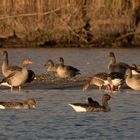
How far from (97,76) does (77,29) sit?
1661cm

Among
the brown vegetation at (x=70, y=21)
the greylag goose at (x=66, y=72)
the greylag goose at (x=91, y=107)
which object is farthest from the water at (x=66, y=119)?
the brown vegetation at (x=70, y=21)

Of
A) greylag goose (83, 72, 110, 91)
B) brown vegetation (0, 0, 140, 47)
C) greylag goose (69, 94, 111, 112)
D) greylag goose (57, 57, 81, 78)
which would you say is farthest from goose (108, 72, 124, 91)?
brown vegetation (0, 0, 140, 47)

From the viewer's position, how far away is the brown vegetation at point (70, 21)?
39281 millimetres

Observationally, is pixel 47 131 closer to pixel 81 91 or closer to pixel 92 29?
pixel 81 91

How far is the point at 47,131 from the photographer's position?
16.8 metres

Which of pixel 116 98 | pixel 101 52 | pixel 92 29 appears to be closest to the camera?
pixel 116 98

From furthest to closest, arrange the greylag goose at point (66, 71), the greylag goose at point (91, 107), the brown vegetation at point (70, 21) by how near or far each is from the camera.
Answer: the brown vegetation at point (70, 21) → the greylag goose at point (66, 71) → the greylag goose at point (91, 107)

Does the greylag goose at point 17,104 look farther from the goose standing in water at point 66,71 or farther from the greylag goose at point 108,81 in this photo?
the goose standing in water at point 66,71

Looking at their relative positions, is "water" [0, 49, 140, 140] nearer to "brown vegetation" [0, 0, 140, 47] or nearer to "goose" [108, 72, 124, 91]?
"goose" [108, 72, 124, 91]

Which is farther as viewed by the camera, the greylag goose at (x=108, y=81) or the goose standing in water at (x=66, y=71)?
the goose standing in water at (x=66, y=71)

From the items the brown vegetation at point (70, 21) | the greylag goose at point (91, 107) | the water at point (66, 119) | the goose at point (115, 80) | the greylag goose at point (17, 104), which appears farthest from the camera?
the brown vegetation at point (70, 21)

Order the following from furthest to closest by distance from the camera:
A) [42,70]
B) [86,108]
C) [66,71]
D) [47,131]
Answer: [42,70] → [66,71] → [86,108] → [47,131]

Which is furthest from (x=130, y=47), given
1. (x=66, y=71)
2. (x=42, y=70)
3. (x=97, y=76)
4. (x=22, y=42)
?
(x=97, y=76)

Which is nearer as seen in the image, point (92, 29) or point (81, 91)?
point (81, 91)
